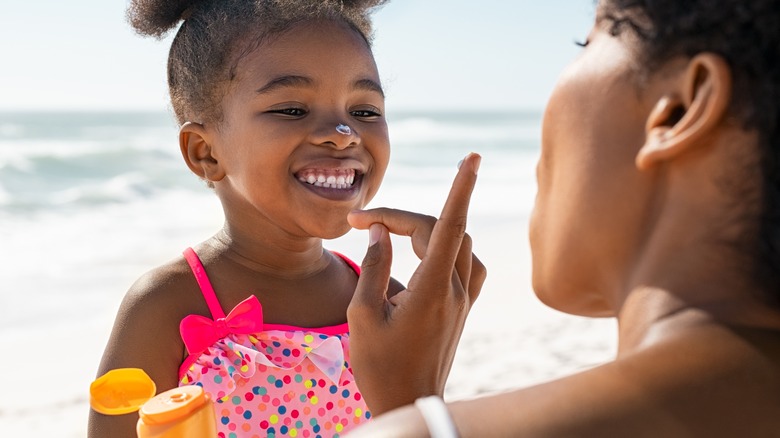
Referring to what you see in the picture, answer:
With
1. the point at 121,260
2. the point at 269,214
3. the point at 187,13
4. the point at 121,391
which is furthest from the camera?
the point at 121,260

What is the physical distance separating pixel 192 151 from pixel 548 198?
152cm

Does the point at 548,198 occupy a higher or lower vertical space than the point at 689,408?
higher

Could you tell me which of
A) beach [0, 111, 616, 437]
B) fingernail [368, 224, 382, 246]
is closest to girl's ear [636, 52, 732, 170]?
fingernail [368, 224, 382, 246]

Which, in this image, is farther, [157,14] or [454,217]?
[157,14]

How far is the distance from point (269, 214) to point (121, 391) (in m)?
0.94

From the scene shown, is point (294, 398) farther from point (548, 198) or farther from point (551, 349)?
point (551, 349)

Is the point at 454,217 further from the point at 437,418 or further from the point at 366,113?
the point at 366,113

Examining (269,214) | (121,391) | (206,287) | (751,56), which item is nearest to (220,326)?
(206,287)

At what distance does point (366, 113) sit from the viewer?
7.91 ft

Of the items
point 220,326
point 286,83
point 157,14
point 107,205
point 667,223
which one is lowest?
point 107,205

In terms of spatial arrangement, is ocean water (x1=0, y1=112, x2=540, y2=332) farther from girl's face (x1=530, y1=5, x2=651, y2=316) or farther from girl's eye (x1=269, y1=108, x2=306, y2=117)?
girl's face (x1=530, y1=5, x2=651, y2=316)

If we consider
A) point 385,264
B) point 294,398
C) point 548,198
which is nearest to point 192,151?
point 294,398

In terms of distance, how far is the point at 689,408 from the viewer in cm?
89

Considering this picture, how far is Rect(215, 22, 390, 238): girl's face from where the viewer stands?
2254 millimetres
